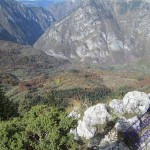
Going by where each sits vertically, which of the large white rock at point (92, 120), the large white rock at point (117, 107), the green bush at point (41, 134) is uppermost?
the green bush at point (41, 134)

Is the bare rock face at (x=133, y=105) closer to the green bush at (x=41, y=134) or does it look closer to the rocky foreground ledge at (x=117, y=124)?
the rocky foreground ledge at (x=117, y=124)

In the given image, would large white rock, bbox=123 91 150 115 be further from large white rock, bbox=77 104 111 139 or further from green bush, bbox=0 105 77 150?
green bush, bbox=0 105 77 150

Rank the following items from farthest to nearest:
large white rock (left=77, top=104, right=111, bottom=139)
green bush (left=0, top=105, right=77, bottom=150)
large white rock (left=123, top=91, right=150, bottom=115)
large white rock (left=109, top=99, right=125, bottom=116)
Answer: large white rock (left=109, top=99, right=125, bottom=116) → large white rock (left=123, top=91, right=150, bottom=115) → large white rock (left=77, top=104, right=111, bottom=139) → green bush (left=0, top=105, right=77, bottom=150)

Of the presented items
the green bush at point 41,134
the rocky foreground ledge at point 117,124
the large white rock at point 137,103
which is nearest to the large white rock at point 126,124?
the rocky foreground ledge at point 117,124

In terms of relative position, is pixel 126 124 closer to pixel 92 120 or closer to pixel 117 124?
pixel 117 124

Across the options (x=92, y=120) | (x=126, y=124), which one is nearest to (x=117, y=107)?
(x=126, y=124)

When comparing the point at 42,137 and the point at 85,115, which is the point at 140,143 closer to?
the point at 85,115

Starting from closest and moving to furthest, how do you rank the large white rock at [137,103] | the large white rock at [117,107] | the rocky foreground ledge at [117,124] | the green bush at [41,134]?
1. the green bush at [41,134]
2. the rocky foreground ledge at [117,124]
3. the large white rock at [137,103]
4. the large white rock at [117,107]

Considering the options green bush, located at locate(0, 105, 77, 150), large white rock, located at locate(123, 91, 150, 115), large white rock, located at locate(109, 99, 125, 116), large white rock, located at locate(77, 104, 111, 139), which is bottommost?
large white rock, located at locate(123, 91, 150, 115)

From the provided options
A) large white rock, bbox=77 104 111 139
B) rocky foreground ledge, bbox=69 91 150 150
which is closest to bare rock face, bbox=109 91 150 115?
rocky foreground ledge, bbox=69 91 150 150
